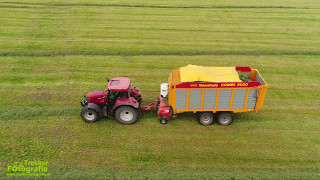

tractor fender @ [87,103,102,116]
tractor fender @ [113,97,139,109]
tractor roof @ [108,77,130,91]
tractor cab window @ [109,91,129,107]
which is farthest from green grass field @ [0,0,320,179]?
tractor roof @ [108,77,130,91]

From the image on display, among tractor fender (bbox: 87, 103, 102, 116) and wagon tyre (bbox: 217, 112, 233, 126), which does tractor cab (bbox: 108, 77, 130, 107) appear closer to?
tractor fender (bbox: 87, 103, 102, 116)

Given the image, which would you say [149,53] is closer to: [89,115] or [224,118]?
[89,115]

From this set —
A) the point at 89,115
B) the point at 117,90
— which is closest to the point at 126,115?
the point at 117,90

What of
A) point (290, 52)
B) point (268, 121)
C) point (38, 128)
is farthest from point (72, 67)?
point (290, 52)

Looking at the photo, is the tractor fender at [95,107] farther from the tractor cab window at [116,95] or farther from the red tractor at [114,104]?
the tractor cab window at [116,95]

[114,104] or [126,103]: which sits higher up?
[126,103]

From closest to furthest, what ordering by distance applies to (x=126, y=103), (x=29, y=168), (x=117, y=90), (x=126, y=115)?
(x=29, y=168), (x=117, y=90), (x=126, y=103), (x=126, y=115)
